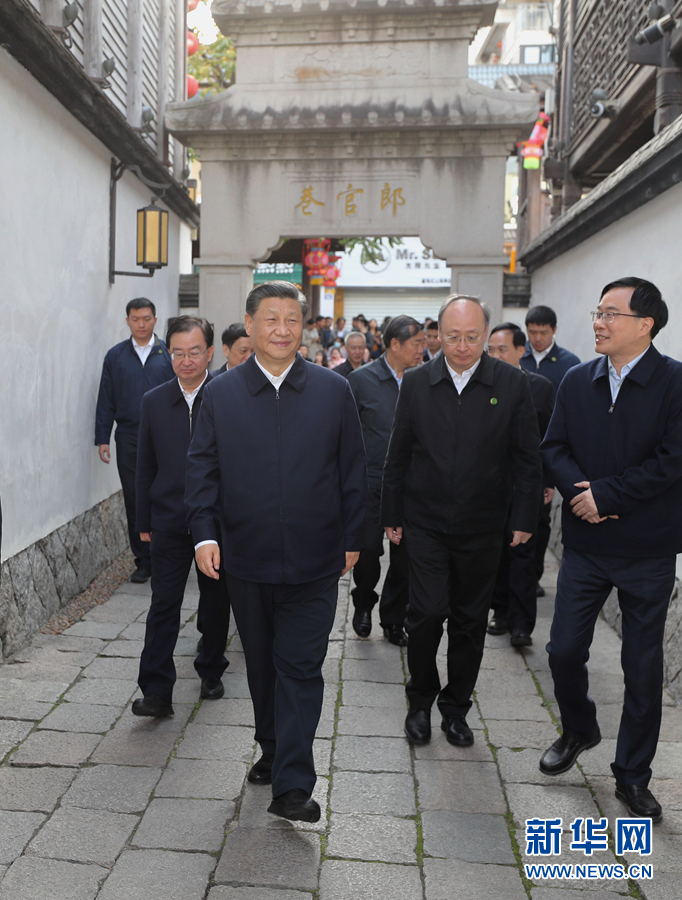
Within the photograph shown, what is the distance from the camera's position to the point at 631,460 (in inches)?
154

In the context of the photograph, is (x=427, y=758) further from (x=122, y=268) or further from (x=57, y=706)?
(x=122, y=268)

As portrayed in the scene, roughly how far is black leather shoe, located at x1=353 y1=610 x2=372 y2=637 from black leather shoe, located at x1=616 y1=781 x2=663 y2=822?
2728 millimetres

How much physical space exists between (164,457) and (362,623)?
2.25m

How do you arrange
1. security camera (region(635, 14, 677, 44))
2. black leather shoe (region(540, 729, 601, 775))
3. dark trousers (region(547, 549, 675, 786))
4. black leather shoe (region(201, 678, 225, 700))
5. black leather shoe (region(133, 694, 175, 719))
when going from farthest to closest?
security camera (region(635, 14, 677, 44)) → black leather shoe (region(201, 678, 225, 700)) → black leather shoe (region(133, 694, 175, 719)) → black leather shoe (region(540, 729, 601, 775)) → dark trousers (region(547, 549, 675, 786))

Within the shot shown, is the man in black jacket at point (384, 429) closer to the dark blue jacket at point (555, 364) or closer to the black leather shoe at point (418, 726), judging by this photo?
the dark blue jacket at point (555, 364)

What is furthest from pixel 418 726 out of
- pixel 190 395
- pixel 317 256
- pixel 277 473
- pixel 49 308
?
pixel 317 256

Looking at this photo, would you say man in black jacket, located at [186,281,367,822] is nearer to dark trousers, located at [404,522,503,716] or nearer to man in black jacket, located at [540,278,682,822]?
dark trousers, located at [404,522,503,716]

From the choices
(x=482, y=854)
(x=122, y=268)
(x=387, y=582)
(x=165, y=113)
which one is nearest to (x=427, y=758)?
(x=482, y=854)

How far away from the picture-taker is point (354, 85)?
1078 centimetres

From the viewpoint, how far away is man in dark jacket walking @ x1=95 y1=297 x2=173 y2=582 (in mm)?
7688

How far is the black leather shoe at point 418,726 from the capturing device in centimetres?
459

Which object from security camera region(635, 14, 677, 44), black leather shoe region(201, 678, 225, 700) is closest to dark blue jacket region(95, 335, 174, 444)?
black leather shoe region(201, 678, 225, 700)

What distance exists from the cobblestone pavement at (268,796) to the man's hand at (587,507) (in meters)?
1.23

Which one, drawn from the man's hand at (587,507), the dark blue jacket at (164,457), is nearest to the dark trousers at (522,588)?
the man's hand at (587,507)
